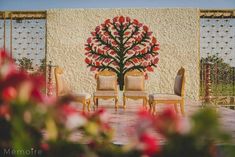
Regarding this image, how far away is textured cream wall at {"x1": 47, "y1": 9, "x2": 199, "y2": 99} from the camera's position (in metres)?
7.92

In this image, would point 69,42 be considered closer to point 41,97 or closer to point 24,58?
point 24,58

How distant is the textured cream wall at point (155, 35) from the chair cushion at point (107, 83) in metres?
1.27

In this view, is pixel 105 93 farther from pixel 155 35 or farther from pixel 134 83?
pixel 155 35

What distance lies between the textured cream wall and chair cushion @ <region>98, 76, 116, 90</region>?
4.17 ft

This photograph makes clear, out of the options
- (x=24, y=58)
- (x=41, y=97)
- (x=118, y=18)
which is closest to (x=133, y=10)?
(x=118, y=18)

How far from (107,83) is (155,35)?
2.06 meters

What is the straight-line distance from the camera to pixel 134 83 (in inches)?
262

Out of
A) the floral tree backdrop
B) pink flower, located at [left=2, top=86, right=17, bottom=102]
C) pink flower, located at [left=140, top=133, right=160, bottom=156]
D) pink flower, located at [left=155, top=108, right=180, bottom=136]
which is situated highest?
the floral tree backdrop

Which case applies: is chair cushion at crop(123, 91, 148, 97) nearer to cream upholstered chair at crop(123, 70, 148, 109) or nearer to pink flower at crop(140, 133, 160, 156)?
cream upholstered chair at crop(123, 70, 148, 109)

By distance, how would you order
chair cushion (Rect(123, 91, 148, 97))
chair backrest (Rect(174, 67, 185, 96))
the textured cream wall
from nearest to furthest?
chair backrest (Rect(174, 67, 185, 96)), chair cushion (Rect(123, 91, 148, 97)), the textured cream wall

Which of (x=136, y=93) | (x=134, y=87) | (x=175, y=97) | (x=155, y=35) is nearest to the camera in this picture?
(x=175, y=97)

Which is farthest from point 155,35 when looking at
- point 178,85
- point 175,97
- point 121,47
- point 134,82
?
point 175,97

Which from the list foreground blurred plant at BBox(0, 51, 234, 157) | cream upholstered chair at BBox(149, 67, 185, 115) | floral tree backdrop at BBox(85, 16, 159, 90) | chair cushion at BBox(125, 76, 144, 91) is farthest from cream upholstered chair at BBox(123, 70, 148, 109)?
foreground blurred plant at BBox(0, 51, 234, 157)

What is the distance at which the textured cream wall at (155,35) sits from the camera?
7918 millimetres
